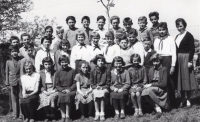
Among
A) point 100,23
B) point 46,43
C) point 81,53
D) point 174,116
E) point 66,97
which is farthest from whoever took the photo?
point 100,23

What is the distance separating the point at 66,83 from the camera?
6438mm

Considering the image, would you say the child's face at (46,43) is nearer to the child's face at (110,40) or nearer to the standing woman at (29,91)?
the standing woman at (29,91)

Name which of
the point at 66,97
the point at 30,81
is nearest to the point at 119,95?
the point at 66,97

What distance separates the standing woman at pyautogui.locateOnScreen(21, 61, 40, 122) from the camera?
6.25 m

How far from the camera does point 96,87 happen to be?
6.15m

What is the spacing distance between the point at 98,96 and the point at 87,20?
2625 millimetres

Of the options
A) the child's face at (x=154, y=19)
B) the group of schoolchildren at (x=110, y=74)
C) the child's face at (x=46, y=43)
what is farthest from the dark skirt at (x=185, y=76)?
the child's face at (x=46, y=43)

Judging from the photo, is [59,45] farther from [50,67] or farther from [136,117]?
[136,117]

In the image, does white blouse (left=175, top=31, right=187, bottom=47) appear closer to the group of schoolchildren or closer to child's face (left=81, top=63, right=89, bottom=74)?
the group of schoolchildren

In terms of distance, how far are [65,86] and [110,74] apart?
3.89ft

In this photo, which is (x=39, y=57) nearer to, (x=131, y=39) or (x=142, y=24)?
(x=131, y=39)

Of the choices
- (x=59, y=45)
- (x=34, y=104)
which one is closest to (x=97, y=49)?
(x=59, y=45)

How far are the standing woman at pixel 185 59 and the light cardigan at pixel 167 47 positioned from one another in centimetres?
26

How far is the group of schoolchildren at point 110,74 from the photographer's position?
20.0ft
